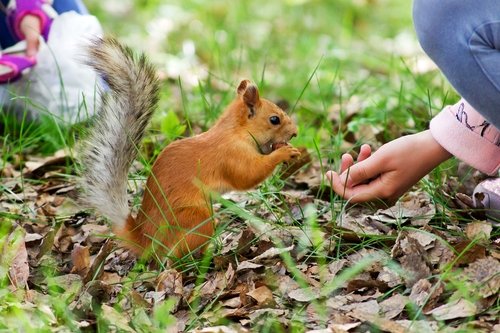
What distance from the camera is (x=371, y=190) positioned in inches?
101

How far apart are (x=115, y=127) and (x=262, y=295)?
0.63m

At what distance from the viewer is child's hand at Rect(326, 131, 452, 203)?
2.47m

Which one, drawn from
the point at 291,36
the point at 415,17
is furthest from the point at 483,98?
the point at 291,36

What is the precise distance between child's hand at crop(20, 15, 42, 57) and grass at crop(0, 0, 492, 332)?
0.31 meters

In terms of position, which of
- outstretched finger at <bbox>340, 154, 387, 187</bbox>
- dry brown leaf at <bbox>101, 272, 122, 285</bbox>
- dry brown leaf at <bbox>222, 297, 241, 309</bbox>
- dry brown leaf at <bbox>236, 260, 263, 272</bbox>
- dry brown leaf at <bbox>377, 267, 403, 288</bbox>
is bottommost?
dry brown leaf at <bbox>101, 272, 122, 285</bbox>

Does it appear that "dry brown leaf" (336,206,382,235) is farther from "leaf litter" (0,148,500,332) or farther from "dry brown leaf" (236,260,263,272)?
"dry brown leaf" (236,260,263,272)

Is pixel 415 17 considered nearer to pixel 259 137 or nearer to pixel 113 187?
pixel 259 137

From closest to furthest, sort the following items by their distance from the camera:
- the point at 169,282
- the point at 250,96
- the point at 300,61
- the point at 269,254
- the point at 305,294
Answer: the point at 305,294
the point at 169,282
the point at 269,254
the point at 250,96
the point at 300,61

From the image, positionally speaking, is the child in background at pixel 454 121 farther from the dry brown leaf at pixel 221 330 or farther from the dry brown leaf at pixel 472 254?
the dry brown leaf at pixel 221 330

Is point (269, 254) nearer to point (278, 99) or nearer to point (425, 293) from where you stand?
point (425, 293)

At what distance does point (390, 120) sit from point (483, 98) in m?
1.31

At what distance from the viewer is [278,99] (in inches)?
178

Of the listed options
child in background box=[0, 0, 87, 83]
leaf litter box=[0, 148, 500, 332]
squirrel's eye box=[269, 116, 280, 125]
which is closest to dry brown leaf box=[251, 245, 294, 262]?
leaf litter box=[0, 148, 500, 332]

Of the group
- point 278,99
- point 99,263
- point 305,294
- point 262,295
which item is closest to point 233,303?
point 262,295
